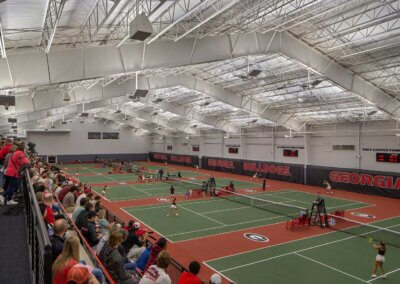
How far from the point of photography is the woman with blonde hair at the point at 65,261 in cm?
386

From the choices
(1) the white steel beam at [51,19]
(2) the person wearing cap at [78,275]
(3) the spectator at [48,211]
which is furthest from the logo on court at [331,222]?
(2) the person wearing cap at [78,275]

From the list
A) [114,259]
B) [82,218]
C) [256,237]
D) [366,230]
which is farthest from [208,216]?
[114,259]

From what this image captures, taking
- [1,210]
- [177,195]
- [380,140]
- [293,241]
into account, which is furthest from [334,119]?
[1,210]

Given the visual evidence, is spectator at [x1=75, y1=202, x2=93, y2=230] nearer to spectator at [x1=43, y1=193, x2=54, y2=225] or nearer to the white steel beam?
spectator at [x1=43, y1=193, x2=54, y2=225]

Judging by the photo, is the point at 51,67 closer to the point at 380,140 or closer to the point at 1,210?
the point at 1,210

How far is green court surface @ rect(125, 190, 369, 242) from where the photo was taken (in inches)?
795

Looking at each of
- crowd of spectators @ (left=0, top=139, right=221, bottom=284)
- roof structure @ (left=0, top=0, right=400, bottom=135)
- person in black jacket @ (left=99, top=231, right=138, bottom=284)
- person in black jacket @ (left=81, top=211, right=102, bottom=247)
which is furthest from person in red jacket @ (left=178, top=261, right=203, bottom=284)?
roof structure @ (left=0, top=0, right=400, bottom=135)

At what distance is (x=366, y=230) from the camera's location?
2019cm

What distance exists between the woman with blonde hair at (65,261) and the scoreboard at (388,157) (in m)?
36.3

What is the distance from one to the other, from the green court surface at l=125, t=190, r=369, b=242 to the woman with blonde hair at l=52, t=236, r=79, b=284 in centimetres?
1463

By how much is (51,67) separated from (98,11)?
3.56 metres

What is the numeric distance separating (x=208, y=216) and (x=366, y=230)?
408 inches

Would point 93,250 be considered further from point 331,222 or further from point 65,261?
point 331,222

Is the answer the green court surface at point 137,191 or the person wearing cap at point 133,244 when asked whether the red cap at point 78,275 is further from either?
the green court surface at point 137,191
